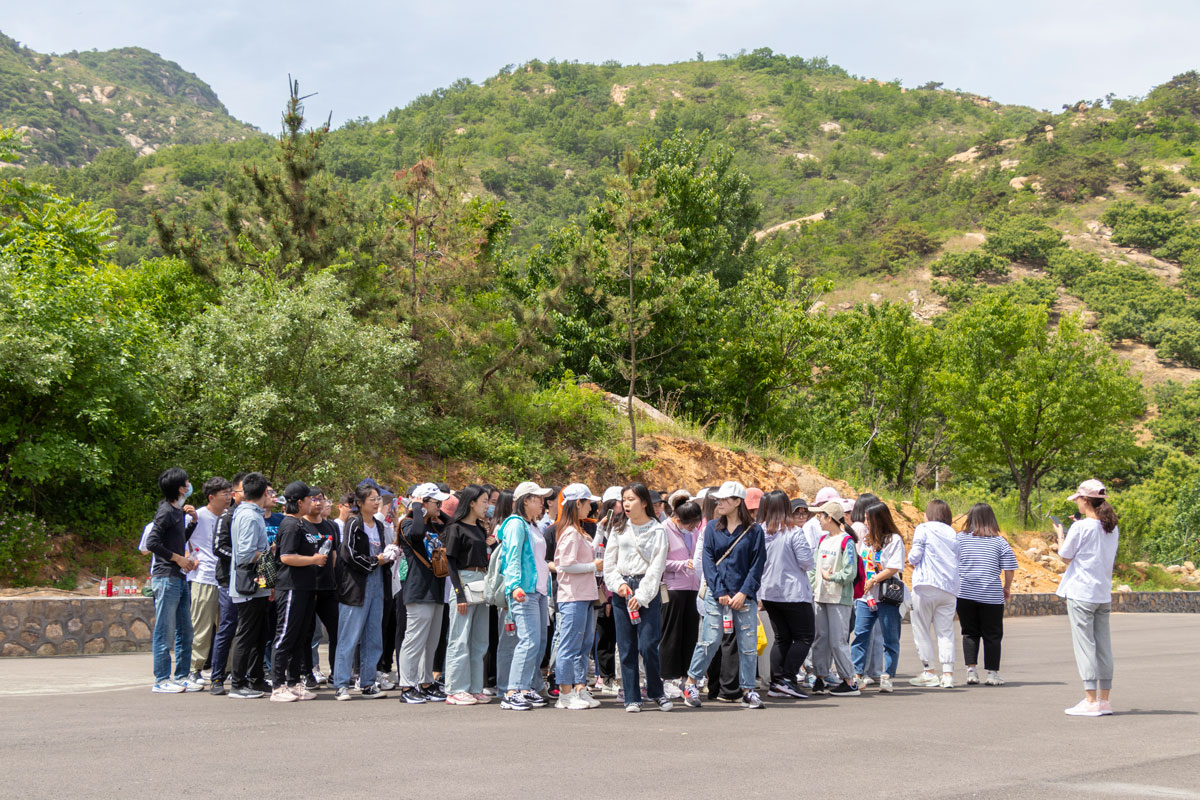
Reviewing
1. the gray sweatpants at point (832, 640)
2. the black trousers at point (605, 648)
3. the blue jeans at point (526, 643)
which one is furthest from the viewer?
the black trousers at point (605, 648)

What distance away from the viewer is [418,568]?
9055 mm

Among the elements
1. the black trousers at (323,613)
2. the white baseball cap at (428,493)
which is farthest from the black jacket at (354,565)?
the white baseball cap at (428,493)

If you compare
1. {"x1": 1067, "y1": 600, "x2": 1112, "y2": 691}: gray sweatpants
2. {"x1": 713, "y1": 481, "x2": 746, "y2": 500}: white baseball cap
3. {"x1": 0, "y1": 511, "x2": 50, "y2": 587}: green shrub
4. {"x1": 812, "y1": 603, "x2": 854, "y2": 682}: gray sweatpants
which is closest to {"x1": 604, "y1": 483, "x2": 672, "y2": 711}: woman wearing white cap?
{"x1": 713, "y1": 481, "x2": 746, "y2": 500}: white baseball cap

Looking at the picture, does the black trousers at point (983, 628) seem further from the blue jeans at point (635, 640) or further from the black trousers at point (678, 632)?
the blue jeans at point (635, 640)

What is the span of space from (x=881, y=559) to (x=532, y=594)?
4036 mm

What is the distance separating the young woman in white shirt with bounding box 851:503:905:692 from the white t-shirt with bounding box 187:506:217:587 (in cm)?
668

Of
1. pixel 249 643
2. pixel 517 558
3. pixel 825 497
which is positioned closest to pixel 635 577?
pixel 517 558

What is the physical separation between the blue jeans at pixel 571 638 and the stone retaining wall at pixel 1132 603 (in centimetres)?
1807

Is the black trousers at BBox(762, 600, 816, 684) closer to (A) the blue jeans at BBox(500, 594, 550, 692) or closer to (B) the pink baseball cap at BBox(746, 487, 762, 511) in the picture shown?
(B) the pink baseball cap at BBox(746, 487, 762, 511)

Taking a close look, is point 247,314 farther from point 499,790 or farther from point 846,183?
point 846,183

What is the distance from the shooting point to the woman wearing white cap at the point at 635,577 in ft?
27.8

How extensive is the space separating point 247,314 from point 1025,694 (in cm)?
1400

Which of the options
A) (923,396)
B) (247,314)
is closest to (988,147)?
(923,396)

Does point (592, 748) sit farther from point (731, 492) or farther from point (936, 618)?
point (936, 618)
